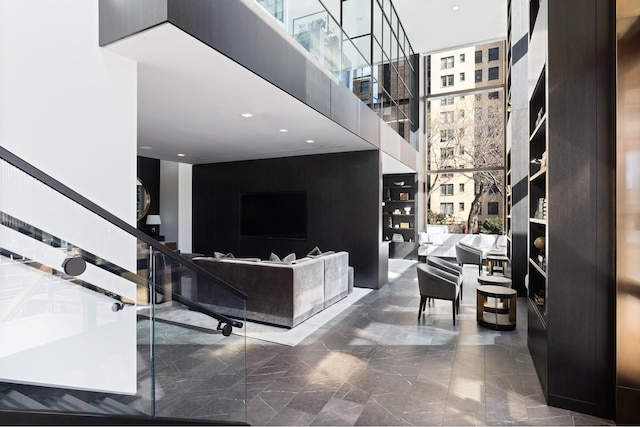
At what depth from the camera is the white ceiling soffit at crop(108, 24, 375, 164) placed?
8.85ft

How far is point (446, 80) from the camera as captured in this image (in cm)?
1043

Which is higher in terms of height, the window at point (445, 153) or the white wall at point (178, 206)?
the window at point (445, 153)

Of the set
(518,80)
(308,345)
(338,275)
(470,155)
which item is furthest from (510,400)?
(470,155)

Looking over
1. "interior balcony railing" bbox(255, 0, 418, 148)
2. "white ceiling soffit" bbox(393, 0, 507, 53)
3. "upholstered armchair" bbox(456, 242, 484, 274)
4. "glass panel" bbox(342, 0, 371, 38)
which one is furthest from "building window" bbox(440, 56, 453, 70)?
"upholstered armchair" bbox(456, 242, 484, 274)

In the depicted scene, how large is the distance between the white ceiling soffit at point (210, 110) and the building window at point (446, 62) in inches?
227

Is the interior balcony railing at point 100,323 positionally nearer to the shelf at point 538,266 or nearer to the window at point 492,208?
the shelf at point 538,266

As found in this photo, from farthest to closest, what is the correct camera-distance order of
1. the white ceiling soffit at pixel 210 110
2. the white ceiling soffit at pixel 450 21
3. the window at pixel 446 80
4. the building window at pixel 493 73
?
the window at pixel 446 80 → the building window at pixel 493 73 → the white ceiling soffit at pixel 450 21 → the white ceiling soffit at pixel 210 110

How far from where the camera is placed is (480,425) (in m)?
2.37

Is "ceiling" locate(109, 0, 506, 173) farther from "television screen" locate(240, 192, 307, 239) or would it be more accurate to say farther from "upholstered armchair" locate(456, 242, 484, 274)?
"upholstered armchair" locate(456, 242, 484, 274)

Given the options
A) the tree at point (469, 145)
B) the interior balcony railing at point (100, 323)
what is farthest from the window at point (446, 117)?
the interior balcony railing at point (100, 323)

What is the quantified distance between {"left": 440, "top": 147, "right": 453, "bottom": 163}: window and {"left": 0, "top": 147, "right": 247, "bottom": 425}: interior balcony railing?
9.37m

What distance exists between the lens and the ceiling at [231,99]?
2805 mm

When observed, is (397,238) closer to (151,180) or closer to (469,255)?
(469,255)

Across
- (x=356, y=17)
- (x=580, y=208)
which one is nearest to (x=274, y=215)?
(x=356, y=17)
